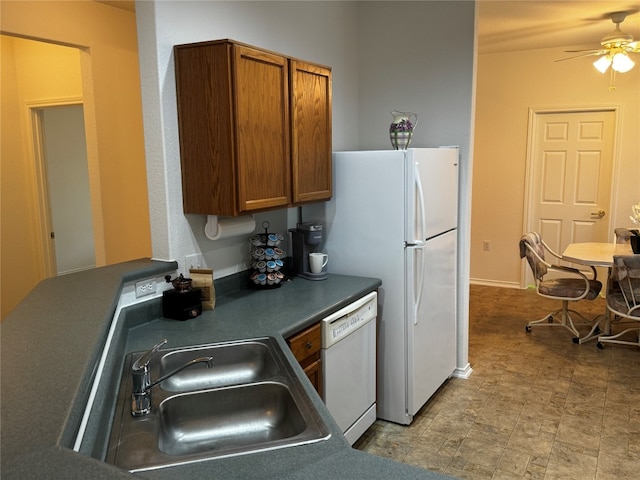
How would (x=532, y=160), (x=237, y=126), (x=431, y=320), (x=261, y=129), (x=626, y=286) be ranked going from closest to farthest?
(x=237, y=126) < (x=261, y=129) < (x=431, y=320) < (x=626, y=286) < (x=532, y=160)

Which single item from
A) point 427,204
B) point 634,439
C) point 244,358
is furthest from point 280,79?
point 634,439

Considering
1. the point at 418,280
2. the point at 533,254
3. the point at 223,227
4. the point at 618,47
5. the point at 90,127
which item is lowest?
the point at 533,254

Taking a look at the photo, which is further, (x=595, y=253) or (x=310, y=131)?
(x=595, y=253)

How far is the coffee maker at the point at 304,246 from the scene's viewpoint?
9.93ft

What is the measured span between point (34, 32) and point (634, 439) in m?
4.19

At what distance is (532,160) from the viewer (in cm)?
610

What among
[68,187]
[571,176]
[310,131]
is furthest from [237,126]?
[571,176]

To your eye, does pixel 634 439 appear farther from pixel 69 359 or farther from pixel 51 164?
pixel 51 164

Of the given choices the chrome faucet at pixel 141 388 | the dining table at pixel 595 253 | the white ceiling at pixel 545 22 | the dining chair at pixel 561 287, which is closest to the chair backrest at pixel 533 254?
the dining chair at pixel 561 287

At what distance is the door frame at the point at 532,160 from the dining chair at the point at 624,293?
162 centimetres

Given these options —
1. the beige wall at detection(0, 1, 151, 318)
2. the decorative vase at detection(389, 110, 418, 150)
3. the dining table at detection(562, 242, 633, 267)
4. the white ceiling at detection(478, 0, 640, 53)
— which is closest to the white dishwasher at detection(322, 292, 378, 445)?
the decorative vase at detection(389, 110, 418, 150)

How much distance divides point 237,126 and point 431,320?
69.5 inches

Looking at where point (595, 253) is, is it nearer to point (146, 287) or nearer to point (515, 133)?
point (515, 133)

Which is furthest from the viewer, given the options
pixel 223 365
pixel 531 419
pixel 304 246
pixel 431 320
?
pixel 431 320
